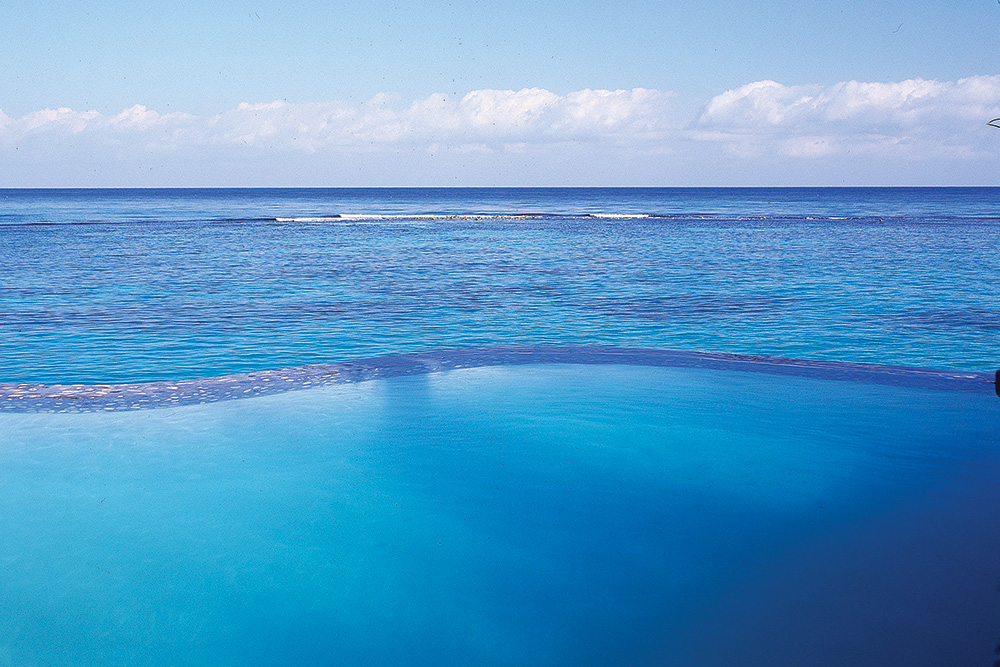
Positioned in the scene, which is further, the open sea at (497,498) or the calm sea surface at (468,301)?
the calm sea surface at (468,301)

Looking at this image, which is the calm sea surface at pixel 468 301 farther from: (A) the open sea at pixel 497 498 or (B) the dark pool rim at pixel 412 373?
(B) the dark pool rim at pixel 412 373

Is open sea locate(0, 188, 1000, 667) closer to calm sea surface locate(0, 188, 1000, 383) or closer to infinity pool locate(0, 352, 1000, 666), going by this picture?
infinity pool locate(0, 352, 1000, 666)

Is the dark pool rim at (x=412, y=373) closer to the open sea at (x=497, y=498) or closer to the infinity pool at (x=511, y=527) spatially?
the open sea at (x=497, y=498)

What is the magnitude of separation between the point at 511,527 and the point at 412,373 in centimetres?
364

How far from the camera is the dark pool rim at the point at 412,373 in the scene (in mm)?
7305

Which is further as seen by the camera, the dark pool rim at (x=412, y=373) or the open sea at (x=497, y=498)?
the dark pool rim at (x=412, y=373)

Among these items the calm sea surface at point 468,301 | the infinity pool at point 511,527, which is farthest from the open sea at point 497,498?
the calm sea surface at point 468,301

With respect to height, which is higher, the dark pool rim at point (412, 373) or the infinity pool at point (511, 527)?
the dark pool rim at point (412, 373)

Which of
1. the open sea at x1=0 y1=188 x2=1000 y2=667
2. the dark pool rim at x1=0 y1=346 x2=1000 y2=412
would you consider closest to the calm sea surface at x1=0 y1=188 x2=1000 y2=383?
the open sea at x1=0 y1=188 x2=1000 y2=667

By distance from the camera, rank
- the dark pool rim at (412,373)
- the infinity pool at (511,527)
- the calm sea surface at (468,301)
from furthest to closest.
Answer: the calm sea surface at (468,301) < the dark pool rim at (412,373) < the infinity pool at (511,527)

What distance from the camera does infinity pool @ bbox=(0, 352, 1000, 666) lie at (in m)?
3.60

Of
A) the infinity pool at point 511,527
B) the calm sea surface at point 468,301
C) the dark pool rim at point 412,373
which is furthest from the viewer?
the calm sea surface at point 468,301

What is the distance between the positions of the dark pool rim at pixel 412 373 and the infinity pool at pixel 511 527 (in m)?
0.18

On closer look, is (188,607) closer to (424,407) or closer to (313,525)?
(313,525)
